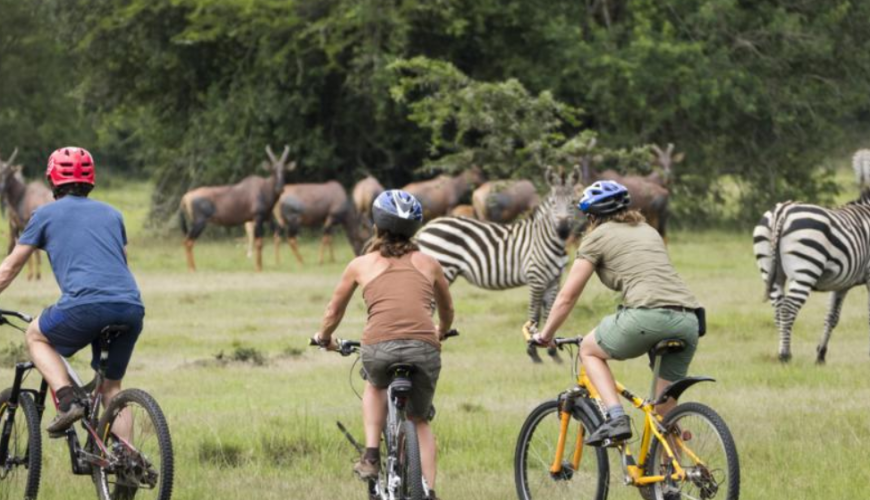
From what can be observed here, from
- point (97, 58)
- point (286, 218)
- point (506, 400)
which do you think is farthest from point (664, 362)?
point (97, 58)

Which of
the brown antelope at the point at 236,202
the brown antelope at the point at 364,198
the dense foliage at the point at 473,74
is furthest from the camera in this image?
the dense foliage at the point at 473,74

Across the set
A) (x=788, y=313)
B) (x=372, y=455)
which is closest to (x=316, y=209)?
(x=788, y=313)

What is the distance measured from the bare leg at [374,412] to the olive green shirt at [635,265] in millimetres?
1230

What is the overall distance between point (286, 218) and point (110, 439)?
23949 mm

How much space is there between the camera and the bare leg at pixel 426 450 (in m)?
7.35

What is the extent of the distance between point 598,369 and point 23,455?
305cm

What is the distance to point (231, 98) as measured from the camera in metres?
36.8

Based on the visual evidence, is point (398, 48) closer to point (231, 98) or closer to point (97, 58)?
point (231, 98)

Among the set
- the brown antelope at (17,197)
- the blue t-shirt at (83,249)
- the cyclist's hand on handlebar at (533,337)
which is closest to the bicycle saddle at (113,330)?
the blue t-shirt at (83,249)

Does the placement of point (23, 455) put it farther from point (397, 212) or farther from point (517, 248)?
point (517, 248)

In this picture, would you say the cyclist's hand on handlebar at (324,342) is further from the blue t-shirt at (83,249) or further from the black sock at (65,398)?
the black sock at (65,398)

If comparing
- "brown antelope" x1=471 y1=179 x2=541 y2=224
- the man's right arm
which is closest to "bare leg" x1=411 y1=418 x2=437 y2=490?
the man's right arm

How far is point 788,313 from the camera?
15.0m

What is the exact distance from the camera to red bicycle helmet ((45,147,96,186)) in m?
8.11
